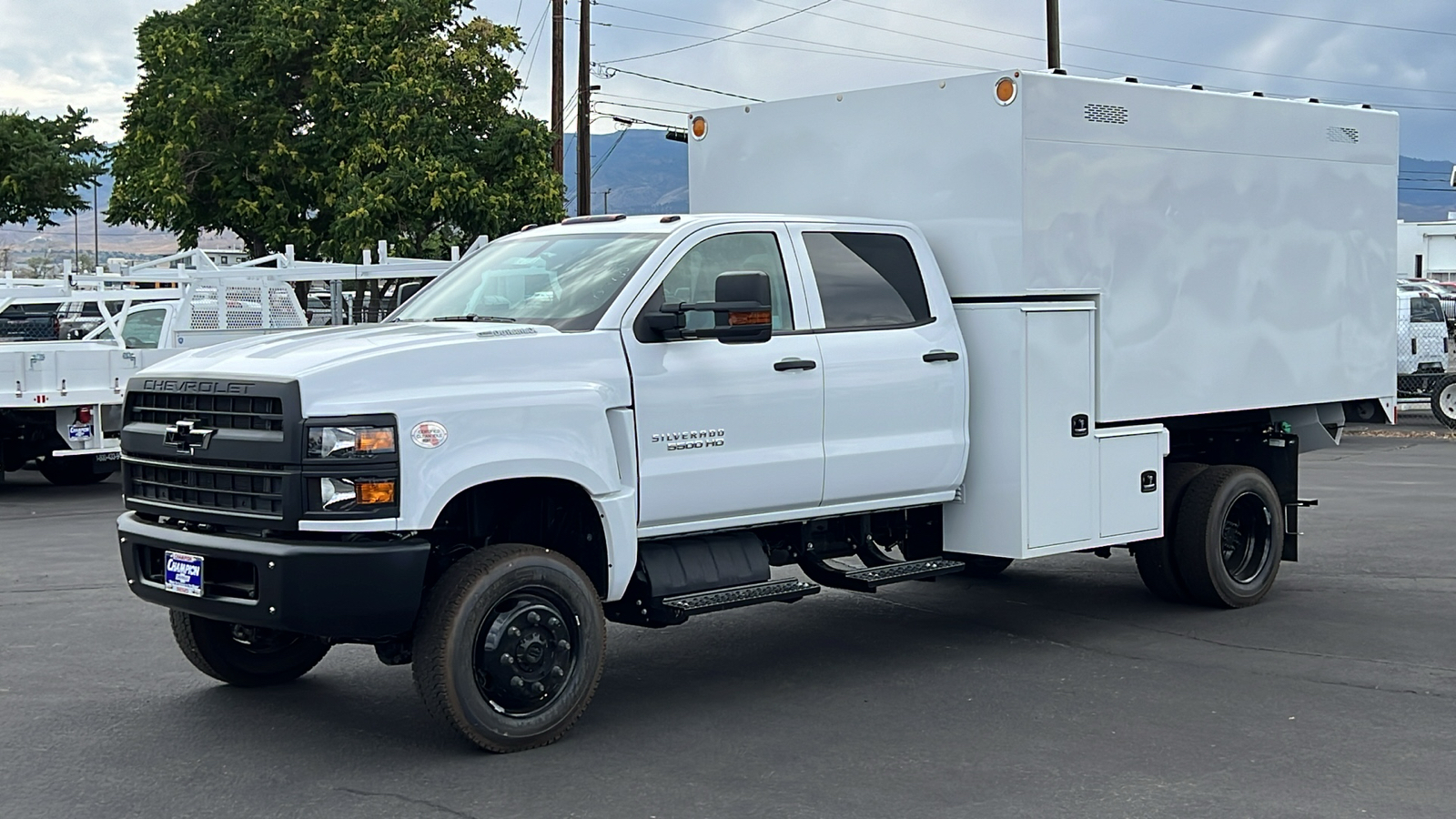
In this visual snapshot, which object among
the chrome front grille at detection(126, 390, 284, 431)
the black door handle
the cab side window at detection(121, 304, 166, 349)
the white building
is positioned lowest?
the chrome front grille at detection(126, 390, 284, 431)

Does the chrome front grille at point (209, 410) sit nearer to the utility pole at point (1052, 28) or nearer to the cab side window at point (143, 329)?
the cab side window at point (143, 329)

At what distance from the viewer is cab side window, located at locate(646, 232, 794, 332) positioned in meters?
7.35

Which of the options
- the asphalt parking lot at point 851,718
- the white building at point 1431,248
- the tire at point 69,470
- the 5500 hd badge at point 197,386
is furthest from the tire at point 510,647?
the white building at point 1431,248

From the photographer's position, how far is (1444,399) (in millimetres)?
24969

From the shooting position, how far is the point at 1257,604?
992 cm

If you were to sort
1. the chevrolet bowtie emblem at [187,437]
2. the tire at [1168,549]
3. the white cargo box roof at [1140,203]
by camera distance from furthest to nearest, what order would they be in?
the tire at [1168,549]
the white cargo box roof at [1140,203]
the chevrolet bowtie emblem at [187,437]

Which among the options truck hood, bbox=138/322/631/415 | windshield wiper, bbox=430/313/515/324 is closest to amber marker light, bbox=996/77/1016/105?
truck hood, bbox=138/322/631/415

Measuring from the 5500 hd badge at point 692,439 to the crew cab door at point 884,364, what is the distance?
69 cm

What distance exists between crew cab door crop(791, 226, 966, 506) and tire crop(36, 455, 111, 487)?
11491 mm

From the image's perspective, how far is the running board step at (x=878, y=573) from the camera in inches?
316

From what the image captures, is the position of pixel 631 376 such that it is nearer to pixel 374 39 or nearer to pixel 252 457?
pixel 252 457

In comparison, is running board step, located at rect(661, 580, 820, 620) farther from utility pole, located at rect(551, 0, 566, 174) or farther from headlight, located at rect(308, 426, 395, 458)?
utility pole, located at rect(551, 0, 566, 174)

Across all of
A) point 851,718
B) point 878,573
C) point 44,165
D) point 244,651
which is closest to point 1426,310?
point 878,573

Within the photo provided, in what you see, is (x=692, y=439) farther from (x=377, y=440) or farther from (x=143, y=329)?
(x=143, y=329)
